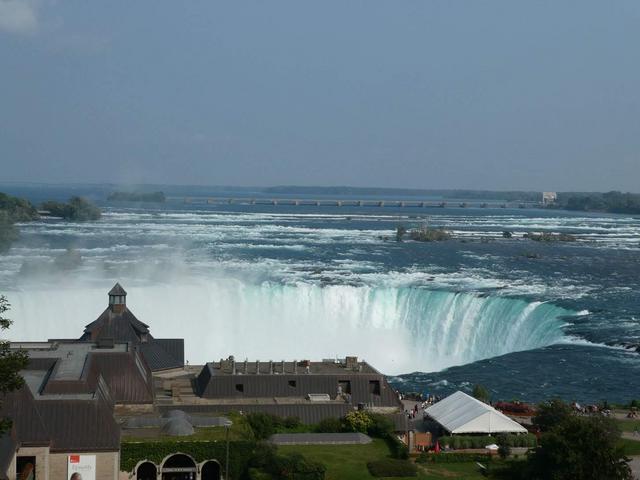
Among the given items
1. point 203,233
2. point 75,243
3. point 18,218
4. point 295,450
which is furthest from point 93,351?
point 18,218

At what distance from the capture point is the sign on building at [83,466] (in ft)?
98.1

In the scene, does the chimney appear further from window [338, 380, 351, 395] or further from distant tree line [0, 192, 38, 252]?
distant tree line [0, 192, 38, 252]

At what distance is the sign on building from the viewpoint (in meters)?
29.9

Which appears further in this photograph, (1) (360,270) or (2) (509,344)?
(1) (360,270)

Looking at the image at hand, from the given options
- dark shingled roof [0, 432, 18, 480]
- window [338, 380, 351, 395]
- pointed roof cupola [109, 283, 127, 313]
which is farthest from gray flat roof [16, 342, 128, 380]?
window [338, 380, 351, 395]

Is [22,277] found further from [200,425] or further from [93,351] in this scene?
[200,425]

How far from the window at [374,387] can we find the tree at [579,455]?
12.1 meters

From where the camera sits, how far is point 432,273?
88438mm

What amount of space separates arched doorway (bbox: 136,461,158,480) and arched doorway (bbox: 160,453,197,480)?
273 millimetres

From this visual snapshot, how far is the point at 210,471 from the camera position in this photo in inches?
1277

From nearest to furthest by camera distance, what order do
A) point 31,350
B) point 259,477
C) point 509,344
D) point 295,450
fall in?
point 259,477 → point 295,450 → point 31,350 → point 509,344

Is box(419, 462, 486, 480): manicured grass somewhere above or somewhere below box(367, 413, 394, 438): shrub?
below

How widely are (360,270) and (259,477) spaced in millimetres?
58793

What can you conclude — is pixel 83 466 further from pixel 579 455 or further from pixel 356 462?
pixel 579 455
